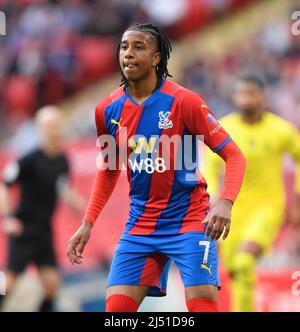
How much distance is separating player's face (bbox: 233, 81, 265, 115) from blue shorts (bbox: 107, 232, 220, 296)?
3.45 m

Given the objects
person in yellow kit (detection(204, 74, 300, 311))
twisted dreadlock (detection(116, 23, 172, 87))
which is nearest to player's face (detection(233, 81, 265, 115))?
person in yellow kit (detection(204, 74, 300, 311))

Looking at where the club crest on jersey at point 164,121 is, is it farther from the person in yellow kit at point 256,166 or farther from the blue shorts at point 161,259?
the person in yellow kit at point 256,166

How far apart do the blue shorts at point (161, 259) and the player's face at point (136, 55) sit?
1017 millimetres

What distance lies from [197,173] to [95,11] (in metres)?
13.2

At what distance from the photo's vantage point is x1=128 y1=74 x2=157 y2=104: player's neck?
5609 millimetres

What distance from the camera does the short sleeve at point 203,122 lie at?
5441mm

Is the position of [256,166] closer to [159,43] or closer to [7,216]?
[7,216]

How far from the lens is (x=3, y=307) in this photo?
10.3m

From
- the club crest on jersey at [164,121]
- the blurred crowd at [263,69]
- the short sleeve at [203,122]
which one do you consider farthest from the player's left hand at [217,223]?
the blurred crowd at [263,69]

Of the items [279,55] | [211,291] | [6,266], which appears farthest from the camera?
[279,55]

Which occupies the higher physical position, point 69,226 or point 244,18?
point 244,18
